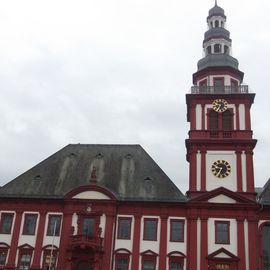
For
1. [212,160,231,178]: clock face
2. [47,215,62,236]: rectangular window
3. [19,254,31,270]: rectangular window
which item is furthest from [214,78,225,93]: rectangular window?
[19,254,31,270]: rectangular window

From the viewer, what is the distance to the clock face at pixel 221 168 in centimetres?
4078

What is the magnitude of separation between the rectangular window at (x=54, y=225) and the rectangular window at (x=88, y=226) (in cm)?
252

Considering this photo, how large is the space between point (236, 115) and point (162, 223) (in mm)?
12729

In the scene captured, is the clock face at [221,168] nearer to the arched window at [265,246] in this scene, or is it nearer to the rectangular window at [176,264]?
the arched window at [265,246]

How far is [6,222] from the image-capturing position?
42.8 meters

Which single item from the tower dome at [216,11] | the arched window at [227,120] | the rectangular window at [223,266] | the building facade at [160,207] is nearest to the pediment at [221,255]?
the building facade at [160,207]

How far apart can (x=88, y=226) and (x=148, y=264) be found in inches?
260

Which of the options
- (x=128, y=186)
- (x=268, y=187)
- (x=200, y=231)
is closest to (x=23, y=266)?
(x=128, y=186)

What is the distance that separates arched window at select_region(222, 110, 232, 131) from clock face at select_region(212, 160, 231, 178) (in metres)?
3.67

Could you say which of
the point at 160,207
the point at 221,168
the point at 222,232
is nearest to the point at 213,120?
the point at 221,168

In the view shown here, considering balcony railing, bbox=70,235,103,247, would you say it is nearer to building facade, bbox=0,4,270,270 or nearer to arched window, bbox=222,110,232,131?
building facade, bbox=0,4,270,270

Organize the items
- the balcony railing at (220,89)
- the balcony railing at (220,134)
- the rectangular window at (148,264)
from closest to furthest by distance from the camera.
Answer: the rectangular window at (148,264) → the balcony railing at (220,134) → the balcony railing at (220,89)

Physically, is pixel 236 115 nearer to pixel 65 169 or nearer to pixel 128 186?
pixel 128 186

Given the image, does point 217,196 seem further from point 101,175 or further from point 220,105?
point 101,175
